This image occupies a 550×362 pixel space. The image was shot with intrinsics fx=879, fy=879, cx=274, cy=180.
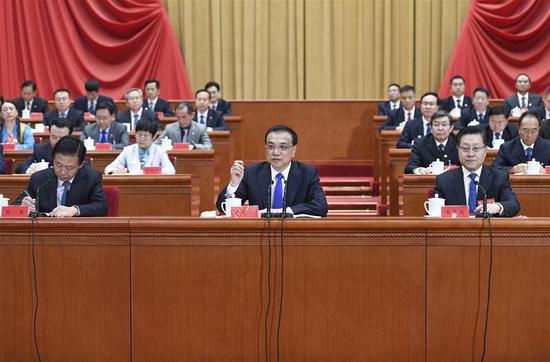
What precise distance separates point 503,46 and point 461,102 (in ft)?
3.96

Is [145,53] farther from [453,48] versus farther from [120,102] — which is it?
[453,48]

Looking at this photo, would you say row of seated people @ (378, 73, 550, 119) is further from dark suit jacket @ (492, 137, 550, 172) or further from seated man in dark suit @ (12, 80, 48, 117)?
seated man in dark suit @ (12, 80, 48, 117)

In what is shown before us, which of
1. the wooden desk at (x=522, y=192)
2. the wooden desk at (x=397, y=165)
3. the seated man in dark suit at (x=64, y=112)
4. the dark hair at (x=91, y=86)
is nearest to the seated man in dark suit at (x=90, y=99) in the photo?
the dark hair at (x=91, y=86)

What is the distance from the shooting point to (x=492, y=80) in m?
10.1

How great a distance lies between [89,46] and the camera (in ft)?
34.1

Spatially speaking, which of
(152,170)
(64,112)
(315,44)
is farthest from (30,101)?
(152,170)

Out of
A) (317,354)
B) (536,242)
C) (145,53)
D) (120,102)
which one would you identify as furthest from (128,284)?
(145,53)

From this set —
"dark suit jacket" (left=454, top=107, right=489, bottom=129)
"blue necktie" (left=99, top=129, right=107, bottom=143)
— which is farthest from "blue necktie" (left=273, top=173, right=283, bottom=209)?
"dark suit jacket" (left=454, top=107, right=489, bottom=129)

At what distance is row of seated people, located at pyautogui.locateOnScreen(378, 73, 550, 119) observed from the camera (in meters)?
8.40

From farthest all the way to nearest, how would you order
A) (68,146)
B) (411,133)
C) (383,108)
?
(383,108) < (411,133) < (68,146)

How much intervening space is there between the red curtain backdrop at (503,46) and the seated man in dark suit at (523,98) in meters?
0.85

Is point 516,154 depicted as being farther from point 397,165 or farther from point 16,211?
point 16,211

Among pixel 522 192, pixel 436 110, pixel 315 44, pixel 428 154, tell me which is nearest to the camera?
pixel 522 192

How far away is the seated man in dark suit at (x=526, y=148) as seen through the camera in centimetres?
593
